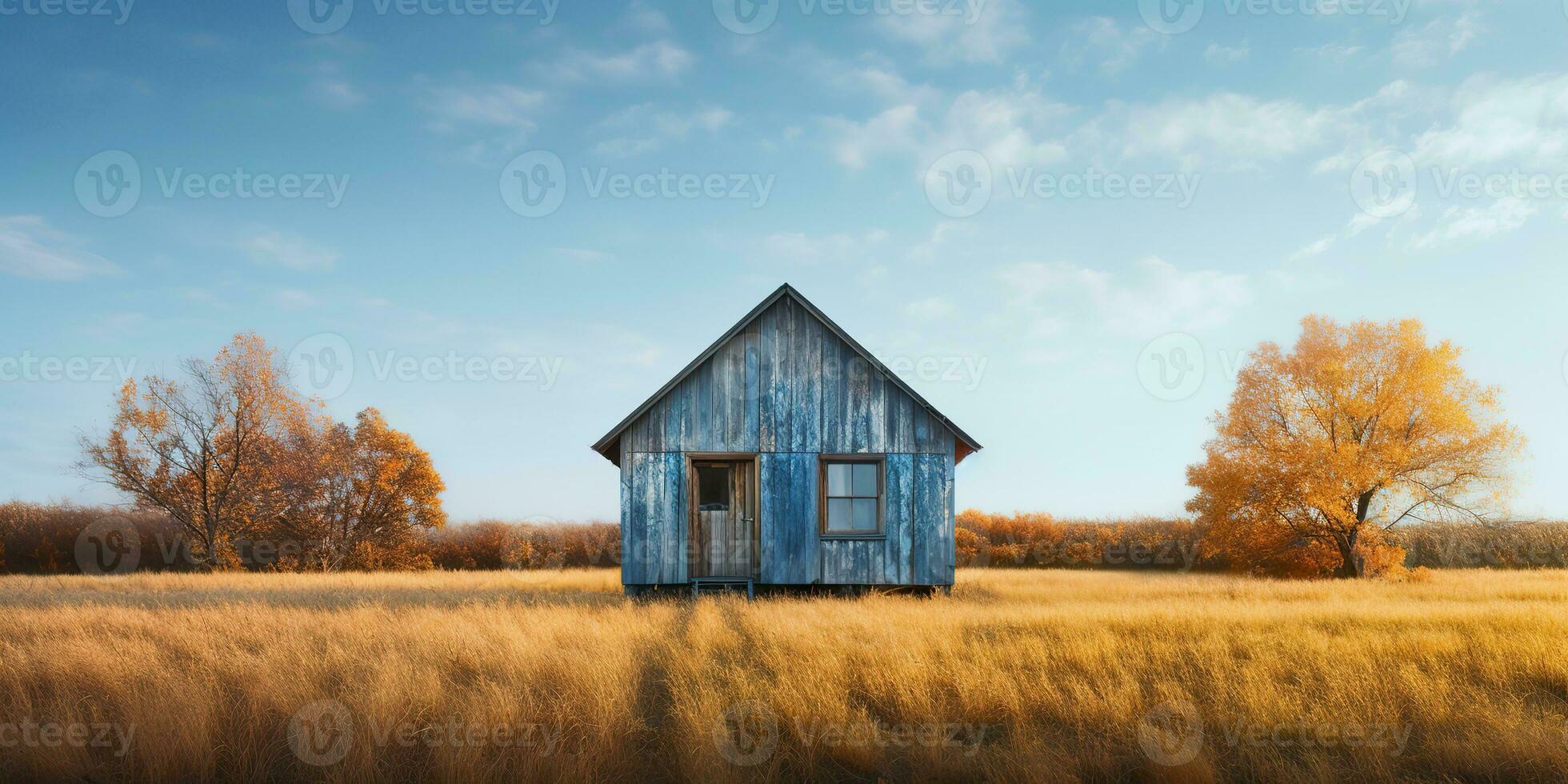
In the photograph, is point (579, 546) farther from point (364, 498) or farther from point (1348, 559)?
point (1348, 559)

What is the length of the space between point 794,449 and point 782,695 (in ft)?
33.4

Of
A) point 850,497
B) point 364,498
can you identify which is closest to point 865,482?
point 850,497

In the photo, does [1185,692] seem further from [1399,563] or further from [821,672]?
[1399,563]

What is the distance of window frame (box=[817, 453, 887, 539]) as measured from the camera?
17.8 metres

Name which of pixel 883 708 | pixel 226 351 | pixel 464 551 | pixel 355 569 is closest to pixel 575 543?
pixel 464 551

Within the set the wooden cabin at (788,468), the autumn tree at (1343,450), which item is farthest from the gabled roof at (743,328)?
the autumn tree at (1343,450)

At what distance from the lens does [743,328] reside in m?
18.0

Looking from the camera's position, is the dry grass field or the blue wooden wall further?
the blue wooden wall

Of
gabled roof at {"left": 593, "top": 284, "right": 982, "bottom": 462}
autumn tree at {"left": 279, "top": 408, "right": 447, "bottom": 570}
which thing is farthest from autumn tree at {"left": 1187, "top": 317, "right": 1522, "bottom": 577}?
autumn tree at {"left": 279, "top": 408, "right": 447, "bottom": 570}

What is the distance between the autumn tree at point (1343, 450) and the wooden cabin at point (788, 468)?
12.5 meters

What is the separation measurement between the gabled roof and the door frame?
143 cm

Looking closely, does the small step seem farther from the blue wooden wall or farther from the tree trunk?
the tree trunk

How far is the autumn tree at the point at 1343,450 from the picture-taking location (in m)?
24.4

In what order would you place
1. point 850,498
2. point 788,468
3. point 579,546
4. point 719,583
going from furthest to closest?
point 579,546
point 850,498
point 788,468
point 719,583
